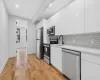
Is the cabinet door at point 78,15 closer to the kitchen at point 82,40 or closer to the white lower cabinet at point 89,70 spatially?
the kitchen at point 82,40

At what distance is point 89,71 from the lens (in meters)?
1.59

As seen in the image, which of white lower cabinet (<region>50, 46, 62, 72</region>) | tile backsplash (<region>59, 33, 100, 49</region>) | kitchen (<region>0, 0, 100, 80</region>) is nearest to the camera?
kitchen (<region>0, 0, 100, 80</region>)

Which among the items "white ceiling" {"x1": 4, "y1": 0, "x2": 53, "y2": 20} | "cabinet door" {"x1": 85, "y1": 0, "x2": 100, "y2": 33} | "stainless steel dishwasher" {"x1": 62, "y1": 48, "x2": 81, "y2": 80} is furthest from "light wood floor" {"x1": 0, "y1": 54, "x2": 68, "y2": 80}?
"white ceiling" {"x1": 4, "y1": 0, "x2": 53, "y2": 20}

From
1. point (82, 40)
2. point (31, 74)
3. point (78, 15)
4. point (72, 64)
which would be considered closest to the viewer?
point (72, 64)

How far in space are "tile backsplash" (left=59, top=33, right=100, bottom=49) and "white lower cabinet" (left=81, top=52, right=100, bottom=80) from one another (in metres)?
0.69

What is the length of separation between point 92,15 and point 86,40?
2.71 ft

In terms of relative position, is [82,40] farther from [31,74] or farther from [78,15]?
[31,74]

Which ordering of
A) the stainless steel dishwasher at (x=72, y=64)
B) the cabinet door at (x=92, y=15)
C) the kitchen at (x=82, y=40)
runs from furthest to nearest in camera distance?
the stainless steel dishwasher at (x=72, y=64) → the cabinet door at (x=92, y=15) → the kitchen at (x=82, y=40)

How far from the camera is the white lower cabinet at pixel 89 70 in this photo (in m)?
1.45

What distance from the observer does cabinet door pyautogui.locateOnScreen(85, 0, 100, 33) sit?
1730mm

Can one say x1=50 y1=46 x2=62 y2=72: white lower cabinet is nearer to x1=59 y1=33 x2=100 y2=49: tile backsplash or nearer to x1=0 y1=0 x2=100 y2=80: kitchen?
x1=0 y1=0 x2=100 y2=80: kitchen

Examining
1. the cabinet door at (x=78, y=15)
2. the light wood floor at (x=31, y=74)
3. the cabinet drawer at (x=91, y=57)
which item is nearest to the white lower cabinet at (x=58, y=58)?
the light wood floor at (x=31, y=74)

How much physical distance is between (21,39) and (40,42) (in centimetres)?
620

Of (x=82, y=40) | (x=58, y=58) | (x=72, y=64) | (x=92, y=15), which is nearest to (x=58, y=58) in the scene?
(x=58, y=58)
